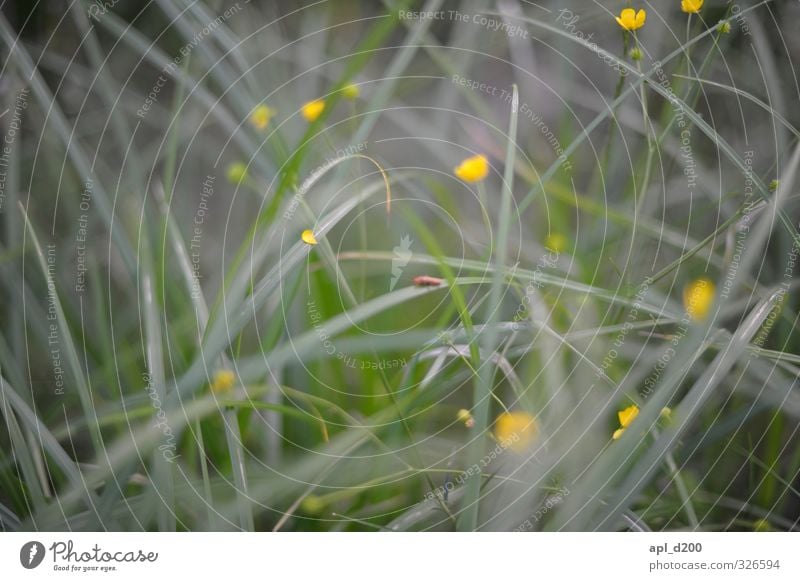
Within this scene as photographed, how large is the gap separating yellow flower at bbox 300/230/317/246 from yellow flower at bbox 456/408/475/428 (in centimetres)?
17

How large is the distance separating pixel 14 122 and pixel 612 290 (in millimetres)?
475

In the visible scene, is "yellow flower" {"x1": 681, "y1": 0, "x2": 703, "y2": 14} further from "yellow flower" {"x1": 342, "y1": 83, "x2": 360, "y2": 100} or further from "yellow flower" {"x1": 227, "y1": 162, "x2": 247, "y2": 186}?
"yellow flower" {"x1": 227, "y1": 162, "x2": 247, "y2": 186}

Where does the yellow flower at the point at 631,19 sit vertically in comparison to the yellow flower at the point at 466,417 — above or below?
above

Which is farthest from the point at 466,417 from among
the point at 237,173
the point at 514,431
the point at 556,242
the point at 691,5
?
the point at 691,5

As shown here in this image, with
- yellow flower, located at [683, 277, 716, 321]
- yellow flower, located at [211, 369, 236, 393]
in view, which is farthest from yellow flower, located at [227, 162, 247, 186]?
yellow flower, located at [683, 277, 716, 321]

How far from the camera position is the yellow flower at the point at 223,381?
0.51 meters

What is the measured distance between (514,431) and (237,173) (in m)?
0.29

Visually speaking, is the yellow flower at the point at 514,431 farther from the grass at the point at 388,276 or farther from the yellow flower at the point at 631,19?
the yellow flower at the point at 631,19

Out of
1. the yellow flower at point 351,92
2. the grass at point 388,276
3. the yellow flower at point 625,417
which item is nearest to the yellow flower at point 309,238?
the grass at point 388,276

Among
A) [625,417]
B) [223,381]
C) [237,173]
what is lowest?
[625,417]

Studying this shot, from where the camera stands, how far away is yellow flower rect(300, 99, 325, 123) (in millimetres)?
532

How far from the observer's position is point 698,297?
552 millimetres

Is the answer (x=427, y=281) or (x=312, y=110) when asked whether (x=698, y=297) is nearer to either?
(x=427, y=281)
